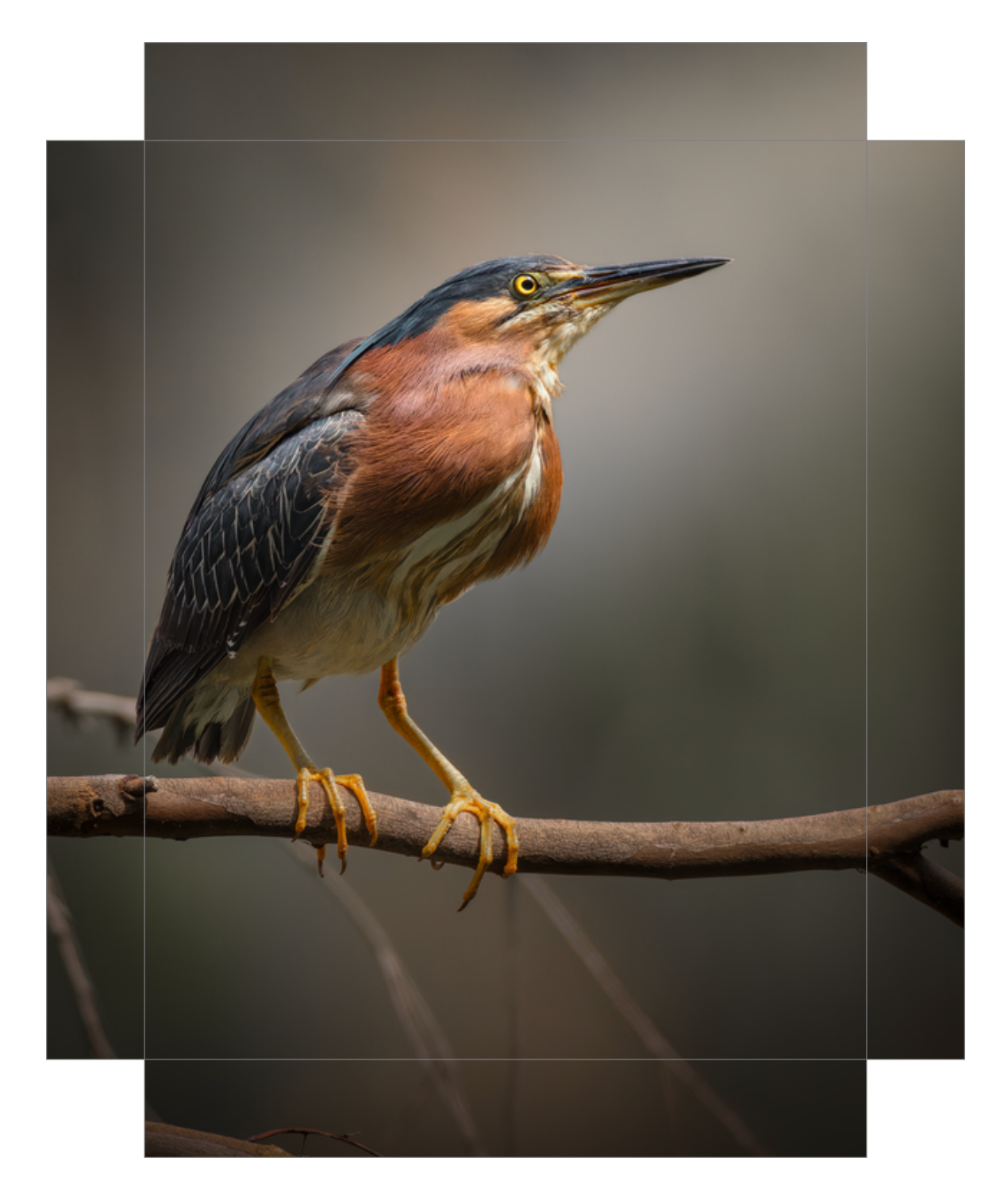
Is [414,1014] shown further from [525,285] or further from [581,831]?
[525,285]

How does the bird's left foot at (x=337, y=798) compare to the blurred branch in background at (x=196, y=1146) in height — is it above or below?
above

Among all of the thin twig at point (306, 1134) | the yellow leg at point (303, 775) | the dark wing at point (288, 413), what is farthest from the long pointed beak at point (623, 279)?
the thin twig at point (306, 1134)

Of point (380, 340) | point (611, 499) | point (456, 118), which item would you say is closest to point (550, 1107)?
point (611, 499)

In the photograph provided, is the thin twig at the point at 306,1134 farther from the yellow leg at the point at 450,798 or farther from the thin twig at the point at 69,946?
the yellow leg at the point at 450,798

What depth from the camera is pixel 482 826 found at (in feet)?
7.50

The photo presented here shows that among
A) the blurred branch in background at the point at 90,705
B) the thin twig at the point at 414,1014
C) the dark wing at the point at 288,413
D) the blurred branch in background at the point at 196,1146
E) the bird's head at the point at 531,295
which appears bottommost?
the blurred branch in background at the point at 196,1146

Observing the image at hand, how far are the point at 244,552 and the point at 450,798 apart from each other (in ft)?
1.89

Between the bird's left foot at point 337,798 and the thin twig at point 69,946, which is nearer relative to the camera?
the bird's left foot at point 337,798

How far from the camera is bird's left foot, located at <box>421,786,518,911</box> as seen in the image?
226 centimetres

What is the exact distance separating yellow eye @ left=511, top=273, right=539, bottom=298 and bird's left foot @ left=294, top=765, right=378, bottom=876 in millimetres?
909

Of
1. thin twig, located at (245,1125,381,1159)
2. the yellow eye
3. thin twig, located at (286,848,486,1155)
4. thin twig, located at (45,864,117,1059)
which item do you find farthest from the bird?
thin twig, located at (245,1125,381,1159)

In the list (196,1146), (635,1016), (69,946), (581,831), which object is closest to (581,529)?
(581,831)

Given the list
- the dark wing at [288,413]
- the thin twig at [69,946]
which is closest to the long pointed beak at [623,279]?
the dark wing at [288,413]

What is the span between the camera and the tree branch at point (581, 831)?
218 centimetres
